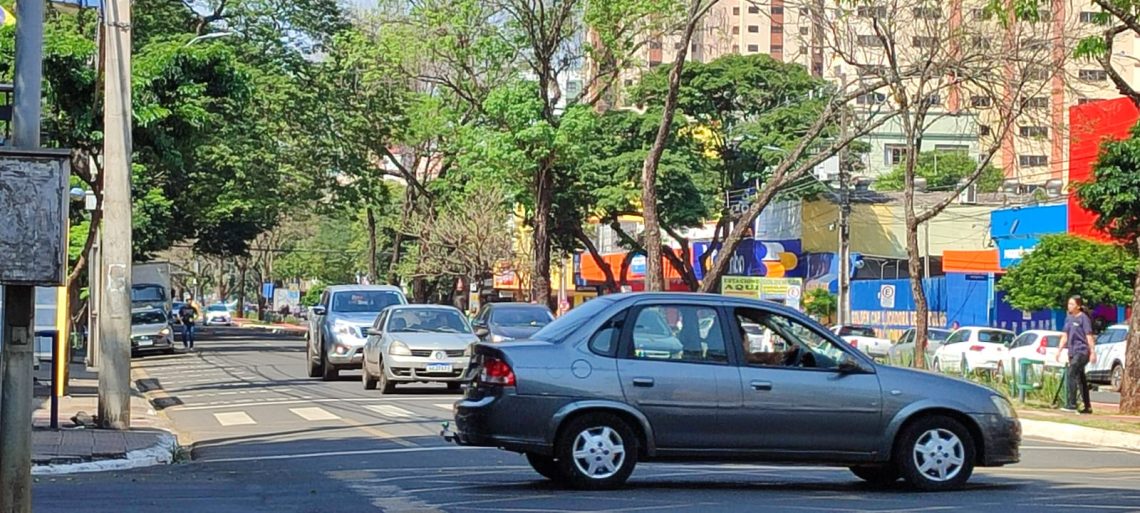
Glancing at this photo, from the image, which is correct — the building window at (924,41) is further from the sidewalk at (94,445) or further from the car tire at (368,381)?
the sidewalk at (94,445)

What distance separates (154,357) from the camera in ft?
161

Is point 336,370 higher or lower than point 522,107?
lower

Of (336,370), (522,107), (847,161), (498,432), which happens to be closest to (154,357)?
(522,107)

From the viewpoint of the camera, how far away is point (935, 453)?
12.7m

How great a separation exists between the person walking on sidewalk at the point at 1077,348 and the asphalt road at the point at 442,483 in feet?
14.7

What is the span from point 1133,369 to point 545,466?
46.6 feet

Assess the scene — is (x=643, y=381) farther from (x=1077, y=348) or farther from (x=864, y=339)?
(x=864, y=339)

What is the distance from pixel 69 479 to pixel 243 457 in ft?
8.16

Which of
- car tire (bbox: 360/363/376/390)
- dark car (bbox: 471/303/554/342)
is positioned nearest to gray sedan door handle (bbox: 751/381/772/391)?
car tire (bbox: 360/363/376/390)

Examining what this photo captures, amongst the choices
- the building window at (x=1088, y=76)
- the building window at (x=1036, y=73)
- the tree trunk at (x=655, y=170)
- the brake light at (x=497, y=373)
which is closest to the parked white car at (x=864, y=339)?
the building window at (x=1088, y=76)

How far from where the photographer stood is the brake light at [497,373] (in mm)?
12102

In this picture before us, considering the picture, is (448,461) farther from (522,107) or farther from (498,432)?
(522,107)

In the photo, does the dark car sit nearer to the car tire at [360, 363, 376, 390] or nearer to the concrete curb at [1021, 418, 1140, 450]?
the car tire at [360, 363, 376, 390]

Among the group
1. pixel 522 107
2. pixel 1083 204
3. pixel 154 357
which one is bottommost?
pixel 154 357
